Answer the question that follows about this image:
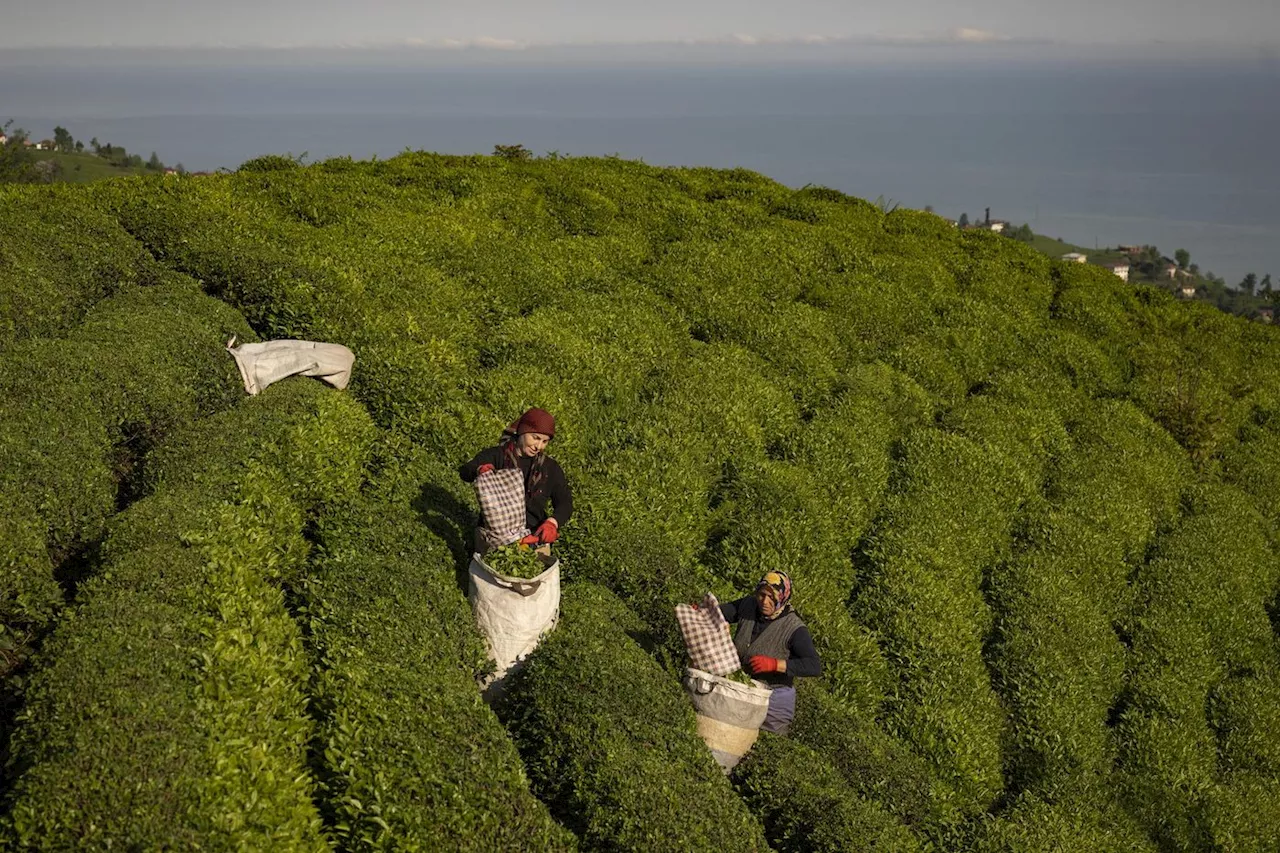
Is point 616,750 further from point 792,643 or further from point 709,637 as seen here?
point 792,643

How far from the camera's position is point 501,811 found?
26.3 feet

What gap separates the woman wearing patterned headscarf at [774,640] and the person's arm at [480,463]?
2.79 m

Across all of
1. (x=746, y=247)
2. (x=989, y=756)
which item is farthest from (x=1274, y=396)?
(x=989, y=756)

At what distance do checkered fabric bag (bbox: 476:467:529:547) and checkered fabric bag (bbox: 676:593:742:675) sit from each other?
188 centimetres

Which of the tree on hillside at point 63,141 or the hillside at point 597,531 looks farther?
the tree on hillside at point 63,141

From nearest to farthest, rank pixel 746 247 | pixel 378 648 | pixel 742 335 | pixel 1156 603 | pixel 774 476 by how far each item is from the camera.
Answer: pixel 378 648 → pixel 774 476 → pixel 1156 603 → pixel 742 335 → pixel 746 247

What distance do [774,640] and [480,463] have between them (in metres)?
3.45

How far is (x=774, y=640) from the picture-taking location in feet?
33.1

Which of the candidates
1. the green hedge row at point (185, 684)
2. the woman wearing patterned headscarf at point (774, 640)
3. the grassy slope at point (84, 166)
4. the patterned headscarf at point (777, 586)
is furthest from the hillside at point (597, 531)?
the grassy slope at point (84, 166)

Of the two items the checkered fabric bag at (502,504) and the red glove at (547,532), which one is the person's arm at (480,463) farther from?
the red glove at (547,532)

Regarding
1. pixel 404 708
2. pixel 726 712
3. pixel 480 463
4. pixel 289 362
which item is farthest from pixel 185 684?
pixel 289 362

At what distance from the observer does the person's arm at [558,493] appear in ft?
35.7

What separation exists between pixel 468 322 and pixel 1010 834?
1156 cm

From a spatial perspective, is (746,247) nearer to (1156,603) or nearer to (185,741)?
(1156,603)
